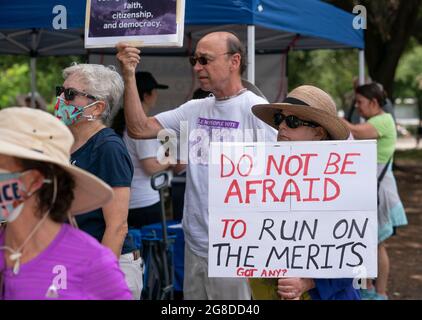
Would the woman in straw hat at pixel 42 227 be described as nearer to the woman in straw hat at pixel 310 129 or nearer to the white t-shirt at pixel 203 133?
the woman in straw hat at pixel 310 129

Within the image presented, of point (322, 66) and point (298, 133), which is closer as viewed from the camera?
point (298, 133)

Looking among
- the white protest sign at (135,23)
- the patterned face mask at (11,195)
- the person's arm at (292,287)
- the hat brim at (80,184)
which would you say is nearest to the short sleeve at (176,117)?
the white protest sign at (135,23)

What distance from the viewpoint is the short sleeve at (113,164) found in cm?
331

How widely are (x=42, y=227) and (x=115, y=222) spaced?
3.13ft

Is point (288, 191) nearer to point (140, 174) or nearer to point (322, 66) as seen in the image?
point (140, 174)

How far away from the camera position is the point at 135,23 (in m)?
4.00

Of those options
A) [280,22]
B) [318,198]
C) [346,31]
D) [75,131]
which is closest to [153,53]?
[346,31]

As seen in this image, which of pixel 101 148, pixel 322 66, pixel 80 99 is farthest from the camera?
pixel 322 66

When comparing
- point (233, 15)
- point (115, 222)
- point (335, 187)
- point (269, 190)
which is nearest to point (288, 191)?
point (269, 190)

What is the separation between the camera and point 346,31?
7.46 meters

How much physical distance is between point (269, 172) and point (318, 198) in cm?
24

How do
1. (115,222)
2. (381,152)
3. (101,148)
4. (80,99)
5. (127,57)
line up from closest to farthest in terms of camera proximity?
(115,222) < (101,148) < (80,99) < (127,57) < (381,152)

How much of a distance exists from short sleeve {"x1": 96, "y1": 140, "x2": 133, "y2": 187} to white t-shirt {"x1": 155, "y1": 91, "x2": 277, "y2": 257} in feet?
2.57
